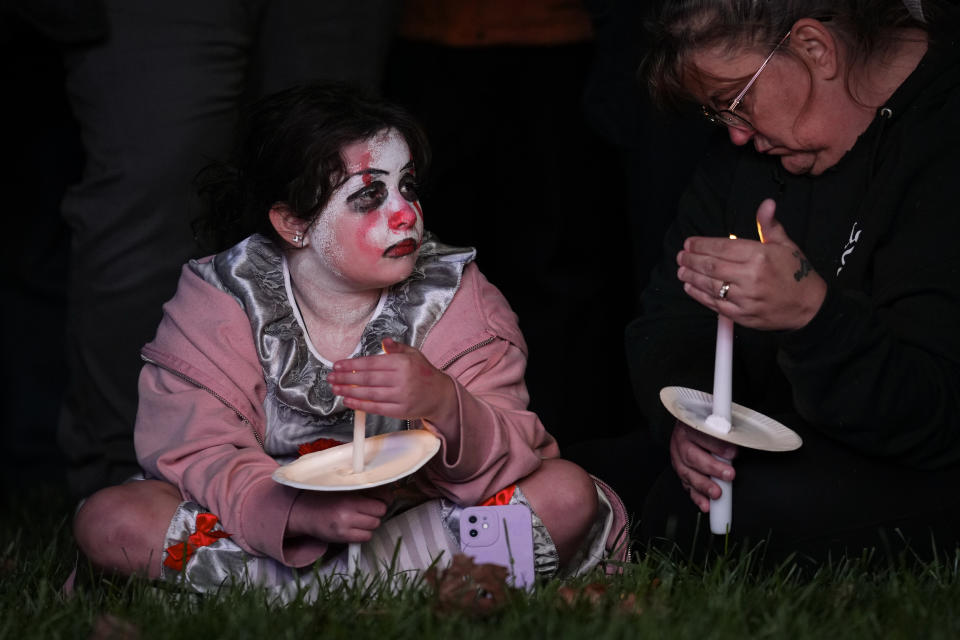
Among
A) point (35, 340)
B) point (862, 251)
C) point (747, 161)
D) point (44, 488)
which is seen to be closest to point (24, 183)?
point (35, 340)

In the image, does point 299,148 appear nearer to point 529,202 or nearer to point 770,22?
point 770,22

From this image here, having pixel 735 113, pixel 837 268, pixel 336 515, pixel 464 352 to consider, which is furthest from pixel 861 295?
pixel 336 515

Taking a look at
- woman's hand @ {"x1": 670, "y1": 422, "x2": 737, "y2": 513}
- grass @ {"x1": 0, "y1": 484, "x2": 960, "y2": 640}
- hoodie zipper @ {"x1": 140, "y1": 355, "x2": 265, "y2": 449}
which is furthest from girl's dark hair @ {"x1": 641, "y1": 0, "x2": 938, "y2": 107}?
hoodie zipper @ {"x1": 140, "y1": 355, "x2": 265, "y2": 449}

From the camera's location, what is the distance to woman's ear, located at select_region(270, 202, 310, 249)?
2.60 metres

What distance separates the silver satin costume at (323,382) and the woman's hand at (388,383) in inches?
12.3

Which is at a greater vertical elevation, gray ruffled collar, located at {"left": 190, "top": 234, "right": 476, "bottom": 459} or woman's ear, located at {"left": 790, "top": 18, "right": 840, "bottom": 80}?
woman's ear, located at {"left": 790, "top": 18, "right": 840, "bottom": 80}

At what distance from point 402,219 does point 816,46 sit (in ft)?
2.78

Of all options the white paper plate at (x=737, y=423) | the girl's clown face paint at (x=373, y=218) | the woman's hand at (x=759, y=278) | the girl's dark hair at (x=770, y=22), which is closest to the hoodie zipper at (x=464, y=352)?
the girl's clown face paint at (x=373, y=218)

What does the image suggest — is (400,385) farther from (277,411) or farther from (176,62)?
(176,62)

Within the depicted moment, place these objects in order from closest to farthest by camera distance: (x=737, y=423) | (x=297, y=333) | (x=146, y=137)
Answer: (x=737, y=423) < (x=297, y=333) < (x=146, y=137)

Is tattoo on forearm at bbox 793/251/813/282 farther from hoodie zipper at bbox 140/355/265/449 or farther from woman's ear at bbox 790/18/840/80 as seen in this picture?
hoodie zipper at bbox 140/355/265/449

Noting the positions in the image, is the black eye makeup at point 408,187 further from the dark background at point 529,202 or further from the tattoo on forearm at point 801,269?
the dark background at point 529,202

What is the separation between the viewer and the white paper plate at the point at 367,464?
2.00m

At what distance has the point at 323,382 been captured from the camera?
8.42ft
